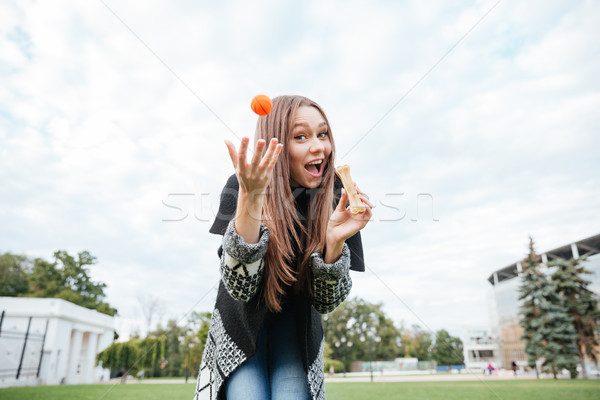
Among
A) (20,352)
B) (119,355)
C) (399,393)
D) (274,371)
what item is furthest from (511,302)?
(274,371)

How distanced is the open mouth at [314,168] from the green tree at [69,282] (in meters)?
53.7

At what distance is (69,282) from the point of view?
5072 centimetres

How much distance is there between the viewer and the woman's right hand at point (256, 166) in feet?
4.36

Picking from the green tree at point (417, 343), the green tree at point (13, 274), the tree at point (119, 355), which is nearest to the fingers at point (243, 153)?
the tree at point (119, 355)

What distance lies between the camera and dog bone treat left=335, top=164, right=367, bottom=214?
1.68m

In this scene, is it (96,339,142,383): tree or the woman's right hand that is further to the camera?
(96,339,142,383): tree

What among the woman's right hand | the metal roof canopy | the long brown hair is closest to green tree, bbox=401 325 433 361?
the metal roof canopy

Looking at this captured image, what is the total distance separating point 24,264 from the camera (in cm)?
4997

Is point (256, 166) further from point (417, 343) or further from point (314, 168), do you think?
point (417, 343)

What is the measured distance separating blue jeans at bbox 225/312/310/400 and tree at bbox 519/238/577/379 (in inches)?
1483

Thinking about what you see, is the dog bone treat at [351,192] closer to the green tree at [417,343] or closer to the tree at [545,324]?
the tree at [545,324]

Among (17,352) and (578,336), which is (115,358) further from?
(578,336)

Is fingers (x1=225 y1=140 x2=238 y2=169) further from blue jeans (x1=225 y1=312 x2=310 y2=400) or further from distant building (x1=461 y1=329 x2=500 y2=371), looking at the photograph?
distant building (x1=461 y1=329 x2=500 y2=371)

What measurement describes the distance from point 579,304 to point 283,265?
40.1 metres
